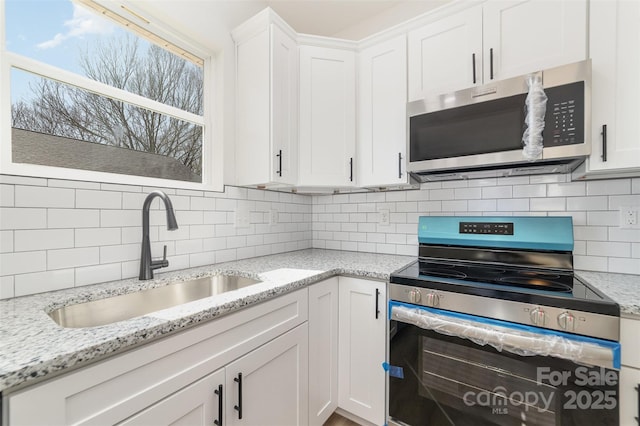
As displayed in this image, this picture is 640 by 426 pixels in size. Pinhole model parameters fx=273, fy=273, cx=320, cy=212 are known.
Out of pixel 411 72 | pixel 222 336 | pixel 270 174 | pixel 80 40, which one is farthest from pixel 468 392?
pixel 80 40

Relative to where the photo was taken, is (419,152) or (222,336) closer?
(222,336)

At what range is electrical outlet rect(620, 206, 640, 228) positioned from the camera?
1405 millimetres

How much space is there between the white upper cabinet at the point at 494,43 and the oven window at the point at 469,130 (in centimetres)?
17

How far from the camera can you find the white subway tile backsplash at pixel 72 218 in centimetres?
110

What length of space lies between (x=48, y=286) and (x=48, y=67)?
93cm

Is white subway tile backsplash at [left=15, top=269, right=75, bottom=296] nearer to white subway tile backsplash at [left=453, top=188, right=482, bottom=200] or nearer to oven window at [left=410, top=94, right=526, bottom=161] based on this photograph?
oven window at [left=410, top=94, right=526, bottom=161]

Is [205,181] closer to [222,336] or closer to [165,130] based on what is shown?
[165,130]

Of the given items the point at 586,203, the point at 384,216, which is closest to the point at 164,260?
the point at 384,216

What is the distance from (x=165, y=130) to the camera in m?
1.62

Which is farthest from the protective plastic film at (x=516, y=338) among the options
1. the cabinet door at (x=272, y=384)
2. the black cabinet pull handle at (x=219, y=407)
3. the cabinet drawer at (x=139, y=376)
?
the black cabinet pull handle at (x=219, y=407)

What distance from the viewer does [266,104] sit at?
5.55ft

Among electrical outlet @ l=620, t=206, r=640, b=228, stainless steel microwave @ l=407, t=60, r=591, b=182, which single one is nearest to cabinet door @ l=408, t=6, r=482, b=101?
stainless steel microwave @ l=407, t=60, r=591, b=182

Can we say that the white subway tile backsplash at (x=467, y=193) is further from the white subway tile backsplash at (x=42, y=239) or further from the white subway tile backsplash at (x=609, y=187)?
the white subway tile backsplash at (x=42, y=239)

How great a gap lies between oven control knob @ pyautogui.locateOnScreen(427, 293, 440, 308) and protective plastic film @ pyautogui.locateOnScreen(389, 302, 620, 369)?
0.03 meters
